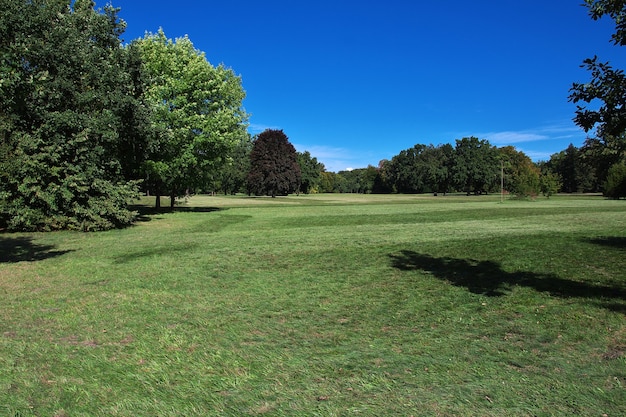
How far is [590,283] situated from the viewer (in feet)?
24.5

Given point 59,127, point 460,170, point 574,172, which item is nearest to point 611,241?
point 59,127

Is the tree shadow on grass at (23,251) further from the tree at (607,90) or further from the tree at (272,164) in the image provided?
the tree at (272,164)

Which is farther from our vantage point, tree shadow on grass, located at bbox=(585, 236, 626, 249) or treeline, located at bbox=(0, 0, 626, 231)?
A: treeline, located at bbox=(0, 0, 626, 231)

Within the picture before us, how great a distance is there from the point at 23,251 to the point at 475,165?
327 ft

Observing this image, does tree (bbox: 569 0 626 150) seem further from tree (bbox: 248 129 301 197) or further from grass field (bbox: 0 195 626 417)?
tree (bbox: 248 129 301 197)

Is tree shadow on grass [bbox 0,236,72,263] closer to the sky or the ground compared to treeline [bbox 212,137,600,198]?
closer to the ground

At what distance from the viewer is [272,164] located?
267 feet

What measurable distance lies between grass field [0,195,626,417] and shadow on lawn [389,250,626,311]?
0.15 feet

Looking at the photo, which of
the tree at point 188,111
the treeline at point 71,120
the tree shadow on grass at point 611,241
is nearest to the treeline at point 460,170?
the tree at point 188,111

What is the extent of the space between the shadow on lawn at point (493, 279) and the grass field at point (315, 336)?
0.15 feet

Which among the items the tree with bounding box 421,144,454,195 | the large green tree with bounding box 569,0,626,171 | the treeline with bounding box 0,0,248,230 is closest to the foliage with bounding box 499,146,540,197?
the tree with bounding box 421,144,454,195

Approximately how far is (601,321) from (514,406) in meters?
3.10

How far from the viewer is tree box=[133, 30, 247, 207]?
1001 inches

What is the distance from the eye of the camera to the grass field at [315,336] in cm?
333
